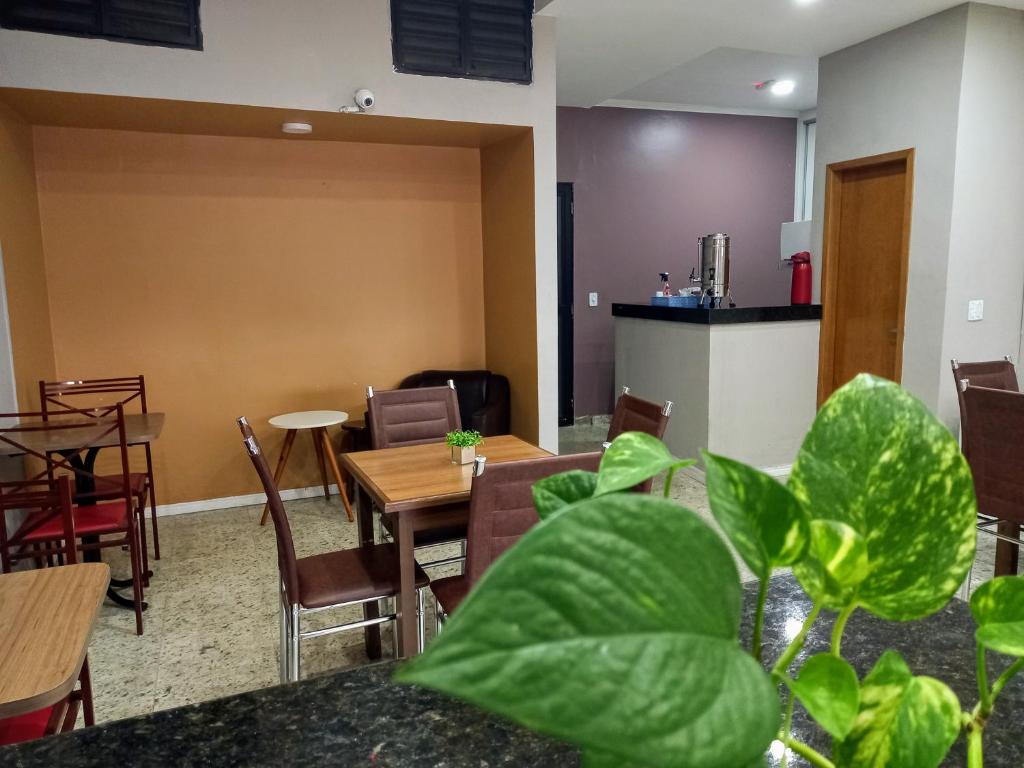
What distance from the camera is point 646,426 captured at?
265 cm

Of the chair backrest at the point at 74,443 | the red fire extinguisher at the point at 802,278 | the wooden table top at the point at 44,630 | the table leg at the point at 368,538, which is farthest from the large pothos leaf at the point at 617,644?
the red fire extinguisher at the point at 802,278

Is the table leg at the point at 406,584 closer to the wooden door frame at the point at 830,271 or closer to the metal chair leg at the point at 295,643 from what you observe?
the metal chair leg at the point at 295,643

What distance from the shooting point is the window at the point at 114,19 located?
3137 mm

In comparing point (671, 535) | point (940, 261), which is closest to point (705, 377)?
point (940, 261)

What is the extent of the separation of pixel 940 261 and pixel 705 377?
1.47 metres

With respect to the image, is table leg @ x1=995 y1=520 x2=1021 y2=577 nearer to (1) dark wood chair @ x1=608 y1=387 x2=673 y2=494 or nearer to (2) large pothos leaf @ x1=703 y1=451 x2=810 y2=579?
(1) dark wood chair @ x1=608 y1=387 x2=673 y2=494

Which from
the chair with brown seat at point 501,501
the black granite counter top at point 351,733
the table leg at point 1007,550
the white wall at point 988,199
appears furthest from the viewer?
the white wall at point 988,199

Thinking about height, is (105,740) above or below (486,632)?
below

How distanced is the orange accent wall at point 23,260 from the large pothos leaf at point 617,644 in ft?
12.5

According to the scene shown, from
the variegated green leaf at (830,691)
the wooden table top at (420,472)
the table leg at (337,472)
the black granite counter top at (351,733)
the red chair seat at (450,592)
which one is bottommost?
the table leg at (337,472)

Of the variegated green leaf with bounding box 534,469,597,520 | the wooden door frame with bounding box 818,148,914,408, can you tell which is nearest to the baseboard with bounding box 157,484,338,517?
the wooden door frame with bounding box 818,148,914,408

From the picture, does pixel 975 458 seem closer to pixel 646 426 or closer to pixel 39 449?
pixel 646 426

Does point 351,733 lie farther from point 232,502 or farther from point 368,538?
point 232,502

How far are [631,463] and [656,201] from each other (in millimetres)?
6637
